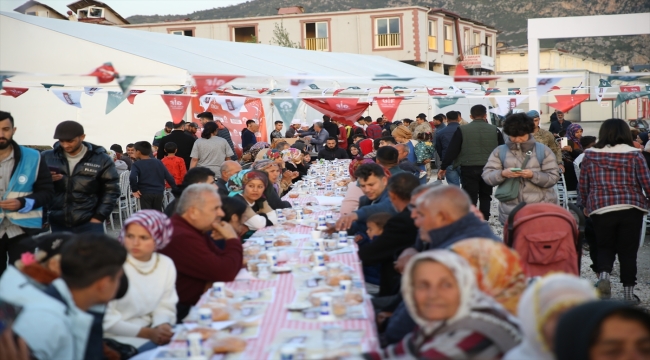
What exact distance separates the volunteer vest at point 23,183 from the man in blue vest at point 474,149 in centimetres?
580

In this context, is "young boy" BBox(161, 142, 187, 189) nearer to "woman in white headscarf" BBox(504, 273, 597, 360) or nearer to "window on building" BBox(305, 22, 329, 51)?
"woman in white headscarf" BBox(504, 273, 597, 360)

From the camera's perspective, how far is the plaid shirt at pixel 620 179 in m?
6.16

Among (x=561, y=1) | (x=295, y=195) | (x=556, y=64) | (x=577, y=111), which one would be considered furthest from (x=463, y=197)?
(x=561, y=1)

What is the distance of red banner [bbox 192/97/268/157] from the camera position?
15.8m

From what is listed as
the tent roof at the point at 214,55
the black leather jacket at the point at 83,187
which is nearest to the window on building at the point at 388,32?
the tent roof at the point at 214,55

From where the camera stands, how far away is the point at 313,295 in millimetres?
3756

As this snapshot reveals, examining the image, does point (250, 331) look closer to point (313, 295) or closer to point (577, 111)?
point (313, 295)

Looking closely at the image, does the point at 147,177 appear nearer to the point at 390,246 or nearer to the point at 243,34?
the point at 390,246

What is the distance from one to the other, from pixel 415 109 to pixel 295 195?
22.2 metres

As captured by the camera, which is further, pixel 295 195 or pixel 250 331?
pixel 295 195

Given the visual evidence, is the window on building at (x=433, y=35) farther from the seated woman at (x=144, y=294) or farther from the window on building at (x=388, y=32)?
the seated woman at (x=144, y=294)

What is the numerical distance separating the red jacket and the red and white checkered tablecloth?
118mm

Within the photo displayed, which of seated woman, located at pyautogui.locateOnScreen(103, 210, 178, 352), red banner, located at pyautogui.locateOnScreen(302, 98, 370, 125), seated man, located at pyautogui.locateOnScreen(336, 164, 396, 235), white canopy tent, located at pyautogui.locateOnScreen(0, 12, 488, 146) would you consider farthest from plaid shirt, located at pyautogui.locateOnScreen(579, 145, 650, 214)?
red banner, located at pyautogui.locateOnScreen(302, 98, 370, 125)

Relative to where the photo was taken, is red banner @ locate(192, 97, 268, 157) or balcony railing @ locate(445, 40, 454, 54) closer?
red banner @ locate(192, 97, 268, 157)
